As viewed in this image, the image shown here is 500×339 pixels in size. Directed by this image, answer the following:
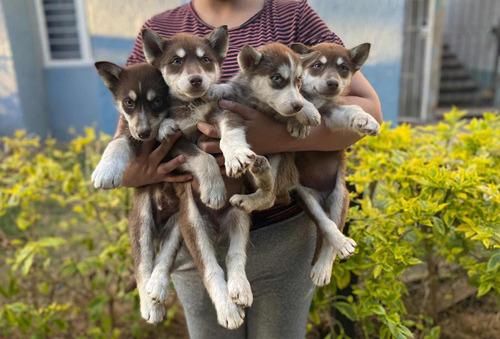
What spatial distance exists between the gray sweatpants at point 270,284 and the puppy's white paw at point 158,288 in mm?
212

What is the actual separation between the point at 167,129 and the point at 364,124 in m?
0.88

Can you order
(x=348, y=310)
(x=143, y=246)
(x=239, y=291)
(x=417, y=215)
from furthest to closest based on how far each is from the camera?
(x=348, y=310)
(x=417, y=215)
(x=143, y=246)
(x=239, y=291)

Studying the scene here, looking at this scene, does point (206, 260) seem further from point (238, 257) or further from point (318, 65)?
point (318, 65)

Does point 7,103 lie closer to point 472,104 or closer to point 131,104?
point 131,104

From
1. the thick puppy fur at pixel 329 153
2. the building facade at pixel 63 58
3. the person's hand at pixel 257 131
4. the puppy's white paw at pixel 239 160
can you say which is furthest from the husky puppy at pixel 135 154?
the building facade at pixel 63 58

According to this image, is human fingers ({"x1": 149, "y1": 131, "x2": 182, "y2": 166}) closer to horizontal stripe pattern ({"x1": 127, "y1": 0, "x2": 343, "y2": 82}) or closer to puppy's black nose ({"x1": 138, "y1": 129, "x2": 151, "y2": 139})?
puppy's black nose ({"x1": 138, "y1": 129, "x2": 151, "y2": 139})

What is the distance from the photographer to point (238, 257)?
76.4 inches

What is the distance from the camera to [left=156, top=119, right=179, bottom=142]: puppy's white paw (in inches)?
76.9

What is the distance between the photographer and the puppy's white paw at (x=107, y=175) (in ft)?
6.01

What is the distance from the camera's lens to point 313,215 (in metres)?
2.08

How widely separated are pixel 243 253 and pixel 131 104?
2.85ft

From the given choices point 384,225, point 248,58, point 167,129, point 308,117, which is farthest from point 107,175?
point 384,225

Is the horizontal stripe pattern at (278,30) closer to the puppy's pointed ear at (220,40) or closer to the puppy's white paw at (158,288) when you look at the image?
the puppy's pointed ear at (220,40)

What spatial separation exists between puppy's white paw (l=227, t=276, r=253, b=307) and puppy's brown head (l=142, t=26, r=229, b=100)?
0.82 m
